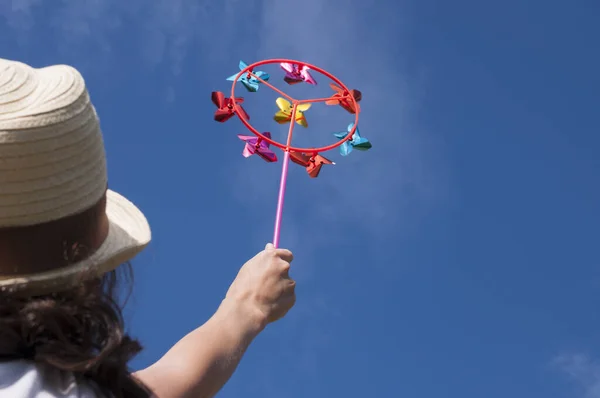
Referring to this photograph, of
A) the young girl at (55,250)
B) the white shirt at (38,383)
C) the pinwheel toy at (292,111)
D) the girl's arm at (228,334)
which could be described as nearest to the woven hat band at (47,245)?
the young girl at (55,250)

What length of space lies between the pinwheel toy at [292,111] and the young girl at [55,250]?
7.35 feet

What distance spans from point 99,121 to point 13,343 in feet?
1.41

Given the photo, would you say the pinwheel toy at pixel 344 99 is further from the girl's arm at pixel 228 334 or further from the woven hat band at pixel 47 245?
the woven hat band at pixel 47 245

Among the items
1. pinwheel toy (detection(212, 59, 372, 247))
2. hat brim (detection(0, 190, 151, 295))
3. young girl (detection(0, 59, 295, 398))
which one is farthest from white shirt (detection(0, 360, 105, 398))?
pinwheel toy (detection(212, 59, 372, 247))

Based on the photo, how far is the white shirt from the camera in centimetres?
163

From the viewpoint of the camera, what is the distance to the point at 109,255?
6.02 feet

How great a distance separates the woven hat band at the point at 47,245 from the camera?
1701 millimetres

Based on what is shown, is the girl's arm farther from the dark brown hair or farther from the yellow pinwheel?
the yellow pinwheel

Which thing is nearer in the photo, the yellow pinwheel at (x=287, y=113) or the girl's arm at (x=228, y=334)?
the girl's arm at (x=228, y=334)

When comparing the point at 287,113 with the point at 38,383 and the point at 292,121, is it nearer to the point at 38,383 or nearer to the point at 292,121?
the point at 292,121

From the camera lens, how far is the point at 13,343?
1.69 meters

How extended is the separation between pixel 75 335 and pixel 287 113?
300 centimetres

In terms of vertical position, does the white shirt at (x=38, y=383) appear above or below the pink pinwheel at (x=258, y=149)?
above

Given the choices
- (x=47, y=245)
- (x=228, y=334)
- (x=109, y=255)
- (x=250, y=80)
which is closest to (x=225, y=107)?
(x=250, y=80)
